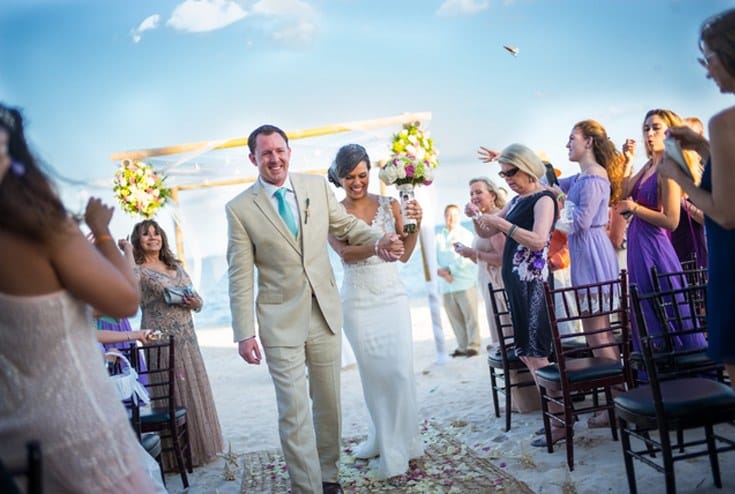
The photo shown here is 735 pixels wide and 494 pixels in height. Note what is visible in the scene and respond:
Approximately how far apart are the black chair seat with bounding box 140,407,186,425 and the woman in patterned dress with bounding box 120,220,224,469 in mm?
482

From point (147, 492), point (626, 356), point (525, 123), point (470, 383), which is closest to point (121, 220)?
point (470, 383)

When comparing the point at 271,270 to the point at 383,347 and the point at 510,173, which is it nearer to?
the point at 383,347

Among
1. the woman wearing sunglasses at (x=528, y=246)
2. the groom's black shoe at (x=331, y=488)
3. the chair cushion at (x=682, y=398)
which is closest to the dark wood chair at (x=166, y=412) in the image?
the groom's black shoe at (x=331, y=488)

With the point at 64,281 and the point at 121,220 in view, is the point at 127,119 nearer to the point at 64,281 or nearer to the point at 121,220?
the point at 121,220

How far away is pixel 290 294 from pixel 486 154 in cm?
224

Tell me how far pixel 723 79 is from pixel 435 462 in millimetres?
3148

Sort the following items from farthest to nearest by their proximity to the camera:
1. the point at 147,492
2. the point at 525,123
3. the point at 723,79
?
the point at 525,123 → the point at 723,79 → the point at 147,492

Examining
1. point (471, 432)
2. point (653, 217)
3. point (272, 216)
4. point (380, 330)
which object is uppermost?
point (272, 216)

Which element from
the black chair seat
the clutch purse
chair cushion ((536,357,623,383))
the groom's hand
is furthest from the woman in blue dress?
the clutch purse

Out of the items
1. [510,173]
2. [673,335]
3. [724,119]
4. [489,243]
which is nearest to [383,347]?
[510,173]

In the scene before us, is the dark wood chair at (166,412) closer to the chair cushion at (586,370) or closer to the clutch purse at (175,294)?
the clutch purse at (175,294)

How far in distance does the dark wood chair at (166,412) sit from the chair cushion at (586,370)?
237cm

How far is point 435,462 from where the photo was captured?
14.8 ft

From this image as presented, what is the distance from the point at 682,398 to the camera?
2.79 meters
